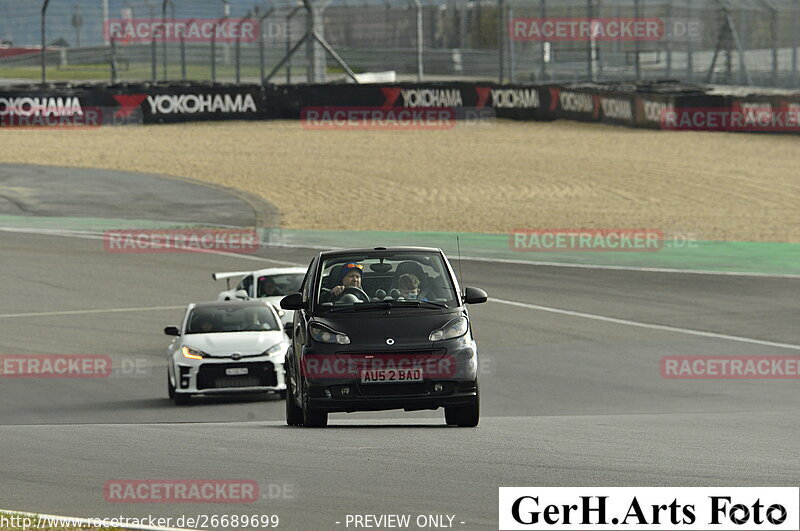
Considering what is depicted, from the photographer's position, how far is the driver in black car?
427 inches

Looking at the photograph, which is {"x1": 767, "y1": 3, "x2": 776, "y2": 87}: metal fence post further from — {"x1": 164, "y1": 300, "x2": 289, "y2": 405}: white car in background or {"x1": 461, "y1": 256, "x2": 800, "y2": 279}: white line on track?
{"x1": 164, "y1": 300, "x2": 289, "y2": 405}: white car in background

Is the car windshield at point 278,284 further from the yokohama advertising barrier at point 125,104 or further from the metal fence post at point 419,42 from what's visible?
the metal fence post at point 419,42

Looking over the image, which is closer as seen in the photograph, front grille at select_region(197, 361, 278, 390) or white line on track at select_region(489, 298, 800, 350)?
front grille at select_region(197, 361, 278, 390)

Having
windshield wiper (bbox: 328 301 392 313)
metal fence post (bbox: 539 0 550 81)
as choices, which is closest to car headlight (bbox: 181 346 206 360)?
windshield wiper (bbox: 328 301 392 313)

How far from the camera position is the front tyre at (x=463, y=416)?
1102 centimetres

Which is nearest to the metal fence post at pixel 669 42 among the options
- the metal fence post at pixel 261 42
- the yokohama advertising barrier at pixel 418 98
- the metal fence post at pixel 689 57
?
the metal fence post at pixel 689 57

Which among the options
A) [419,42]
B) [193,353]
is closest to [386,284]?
[193,353]

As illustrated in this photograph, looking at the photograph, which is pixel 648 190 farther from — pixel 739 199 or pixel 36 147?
pixel 36 147

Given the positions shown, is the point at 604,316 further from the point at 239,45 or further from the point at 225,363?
the point at 239,45

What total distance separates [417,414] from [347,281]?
15.7 feet

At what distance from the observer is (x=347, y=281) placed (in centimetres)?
1089

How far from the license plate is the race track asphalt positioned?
0.51 m

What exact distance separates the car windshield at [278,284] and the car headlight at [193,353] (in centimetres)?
317

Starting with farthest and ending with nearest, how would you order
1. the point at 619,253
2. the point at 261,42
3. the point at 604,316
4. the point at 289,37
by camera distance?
the point at 289,37, the point at 261,42, the point at 619,253, the point at 604,316
